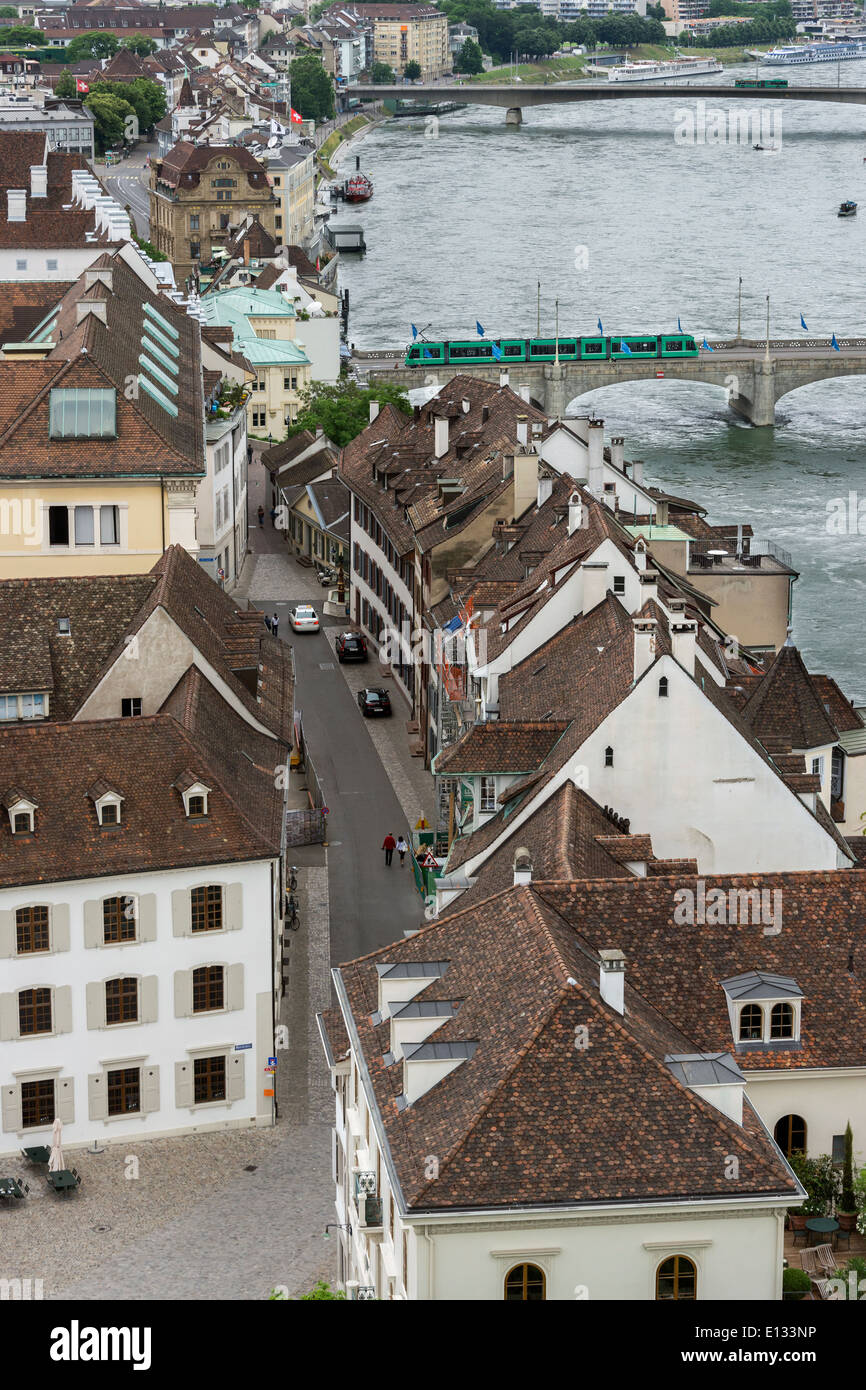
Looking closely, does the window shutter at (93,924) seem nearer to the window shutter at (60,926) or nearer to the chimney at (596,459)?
the window shutter at (60,926)

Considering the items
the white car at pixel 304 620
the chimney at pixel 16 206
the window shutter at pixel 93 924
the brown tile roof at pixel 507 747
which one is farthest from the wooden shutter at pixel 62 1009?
the chimney at pixel 16 206

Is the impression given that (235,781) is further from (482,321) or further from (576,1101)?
(482,321)

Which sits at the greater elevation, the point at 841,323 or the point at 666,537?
the point at 841,323

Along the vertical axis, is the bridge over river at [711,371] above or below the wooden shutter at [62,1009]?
above

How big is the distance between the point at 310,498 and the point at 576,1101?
234 feet

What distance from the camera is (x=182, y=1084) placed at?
5016cm

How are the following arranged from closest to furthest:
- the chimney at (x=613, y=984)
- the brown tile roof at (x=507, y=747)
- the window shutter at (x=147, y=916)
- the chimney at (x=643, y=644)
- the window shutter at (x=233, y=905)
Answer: the chimney at (x=613, y=984) < the window shutter at (x=147, y=916) < the chimney at (x=643, y=644) < the window shutter at (x=233, y=905) < the brown tile roof at (x=507, y=747)

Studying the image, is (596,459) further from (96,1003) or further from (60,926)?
(60,926)

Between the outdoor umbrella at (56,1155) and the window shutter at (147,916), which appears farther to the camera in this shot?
the window shutter at (147,916)

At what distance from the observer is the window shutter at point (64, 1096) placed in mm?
49062

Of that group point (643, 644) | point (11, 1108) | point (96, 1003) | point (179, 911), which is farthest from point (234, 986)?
point (643, 644)

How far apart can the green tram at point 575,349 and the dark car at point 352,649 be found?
63.9 meters

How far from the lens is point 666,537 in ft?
242

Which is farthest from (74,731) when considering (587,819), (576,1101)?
(576,1101)
